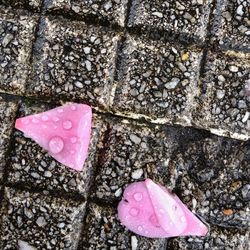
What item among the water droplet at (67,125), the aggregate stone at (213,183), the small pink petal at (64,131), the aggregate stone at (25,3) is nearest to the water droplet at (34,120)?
the small pink petal at (64,131)

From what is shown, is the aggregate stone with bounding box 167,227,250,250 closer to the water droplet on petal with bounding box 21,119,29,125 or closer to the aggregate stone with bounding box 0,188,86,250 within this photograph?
the aggregate stone with bounding box 0,188,86,250

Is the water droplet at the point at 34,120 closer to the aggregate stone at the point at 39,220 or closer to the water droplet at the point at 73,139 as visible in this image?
the water droplet at the point at 73,139

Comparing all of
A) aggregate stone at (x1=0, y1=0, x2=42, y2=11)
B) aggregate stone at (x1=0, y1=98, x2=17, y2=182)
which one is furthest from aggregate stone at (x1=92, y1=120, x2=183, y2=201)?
aggregate stone at (x1=0, y1=0, x2=42, y2=11)

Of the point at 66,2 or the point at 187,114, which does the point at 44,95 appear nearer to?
the point at 66,2

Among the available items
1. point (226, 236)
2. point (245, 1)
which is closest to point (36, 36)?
point (245, 1)

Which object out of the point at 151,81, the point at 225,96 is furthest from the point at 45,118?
the point at 225,96

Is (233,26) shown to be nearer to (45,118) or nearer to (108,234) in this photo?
(45,118)
